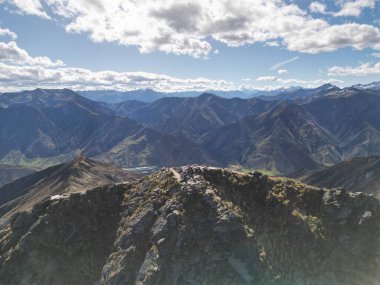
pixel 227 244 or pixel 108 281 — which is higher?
pixel 227 244

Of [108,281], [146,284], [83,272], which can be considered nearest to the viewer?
[146,284]

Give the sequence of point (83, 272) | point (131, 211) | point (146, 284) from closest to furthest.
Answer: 1. point (146, 284)
2. point (83, 272)
3. point (131, 211)

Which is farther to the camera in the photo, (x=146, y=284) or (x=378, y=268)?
(x=378, y=268)

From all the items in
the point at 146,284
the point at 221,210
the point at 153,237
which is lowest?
the point at 146,284

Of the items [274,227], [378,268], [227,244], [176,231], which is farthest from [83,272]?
[378,268]

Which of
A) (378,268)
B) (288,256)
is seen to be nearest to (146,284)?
(288,256)

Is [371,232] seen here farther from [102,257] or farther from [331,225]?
[102,257]

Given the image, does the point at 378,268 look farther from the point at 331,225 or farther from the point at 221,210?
the point at 221,210
